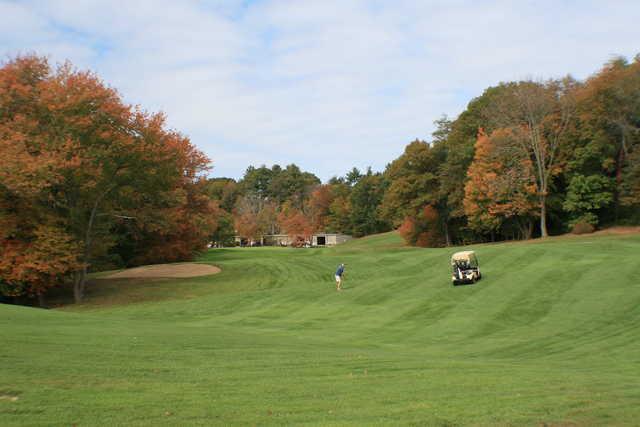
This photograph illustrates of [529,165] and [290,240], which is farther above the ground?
[529,165]

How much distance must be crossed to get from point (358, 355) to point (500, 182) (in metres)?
46.4

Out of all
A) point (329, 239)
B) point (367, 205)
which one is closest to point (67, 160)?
point (367, 205)

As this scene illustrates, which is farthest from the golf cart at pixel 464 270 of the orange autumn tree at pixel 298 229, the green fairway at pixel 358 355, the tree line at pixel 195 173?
the orange autumn tree at pixel 298 229

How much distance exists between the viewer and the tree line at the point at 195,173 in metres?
32.3

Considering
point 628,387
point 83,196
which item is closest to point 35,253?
point 83,196

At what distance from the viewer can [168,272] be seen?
4238cm

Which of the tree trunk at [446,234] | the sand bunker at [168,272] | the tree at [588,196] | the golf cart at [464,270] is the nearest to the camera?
the golf cart at [464,270]

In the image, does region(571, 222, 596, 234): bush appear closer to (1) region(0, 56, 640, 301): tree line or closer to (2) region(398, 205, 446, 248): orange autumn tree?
(1) region(0, 56, 640, 301): tree line

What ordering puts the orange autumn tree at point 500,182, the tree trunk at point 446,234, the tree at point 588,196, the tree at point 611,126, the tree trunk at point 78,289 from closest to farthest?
1. the tree trunk at point 78,289
2. the tree at point 611,126
3. the tree at point 588,196
4. the orange autumn tree at point 500,182
5. the tree trunk at point 446,234

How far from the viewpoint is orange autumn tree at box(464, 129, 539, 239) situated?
184 ft

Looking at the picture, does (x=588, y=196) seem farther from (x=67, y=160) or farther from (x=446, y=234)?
(x=67, y=160)

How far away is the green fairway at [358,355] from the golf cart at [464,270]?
0.59m

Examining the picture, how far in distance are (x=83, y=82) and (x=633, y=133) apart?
169ft

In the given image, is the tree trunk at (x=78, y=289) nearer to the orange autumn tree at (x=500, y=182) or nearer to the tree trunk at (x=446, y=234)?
the orange autumn tree at (x=500, y=182)
